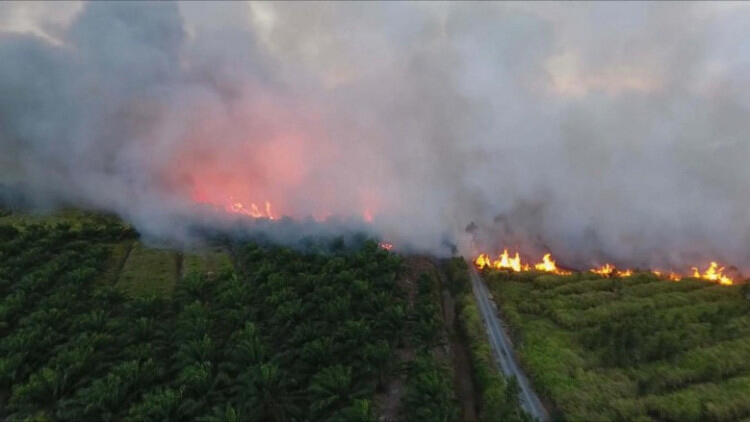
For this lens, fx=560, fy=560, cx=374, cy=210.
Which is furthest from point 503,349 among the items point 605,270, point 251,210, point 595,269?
point 251,210

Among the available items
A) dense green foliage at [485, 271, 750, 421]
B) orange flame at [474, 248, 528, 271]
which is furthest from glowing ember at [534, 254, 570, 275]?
dense green foliage at [485, 271, 750, 421]

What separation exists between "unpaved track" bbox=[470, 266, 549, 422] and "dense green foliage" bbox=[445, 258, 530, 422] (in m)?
0.95

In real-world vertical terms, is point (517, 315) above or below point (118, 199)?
below

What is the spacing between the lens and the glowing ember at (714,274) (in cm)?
7450

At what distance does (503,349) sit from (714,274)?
135ft

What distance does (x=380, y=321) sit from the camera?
51906 millimetres

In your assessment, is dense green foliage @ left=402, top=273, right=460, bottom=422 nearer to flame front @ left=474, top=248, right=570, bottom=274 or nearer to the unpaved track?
the unpaved track

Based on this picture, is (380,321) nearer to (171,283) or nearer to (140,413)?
(140,413)

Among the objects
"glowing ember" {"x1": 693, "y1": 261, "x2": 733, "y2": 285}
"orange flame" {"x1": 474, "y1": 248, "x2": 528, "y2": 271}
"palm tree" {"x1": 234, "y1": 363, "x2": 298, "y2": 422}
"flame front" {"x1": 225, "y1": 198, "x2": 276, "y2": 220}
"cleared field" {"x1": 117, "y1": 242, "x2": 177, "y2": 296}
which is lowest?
"palm tree" {"x1": 234, "y1": 363, "x2": 298, "y2": 422}

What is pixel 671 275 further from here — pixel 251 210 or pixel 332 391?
pixel 251 210

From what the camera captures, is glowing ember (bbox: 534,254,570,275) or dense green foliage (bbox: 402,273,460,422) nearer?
dense green foliage (bbox: 402,273,460,422)

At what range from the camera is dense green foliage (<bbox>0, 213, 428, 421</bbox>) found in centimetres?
4041

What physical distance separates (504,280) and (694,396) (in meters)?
27.7

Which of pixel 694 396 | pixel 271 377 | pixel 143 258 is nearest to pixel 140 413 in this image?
pixel 271 377
